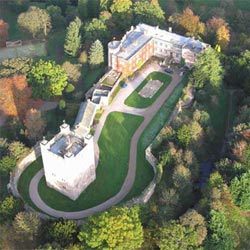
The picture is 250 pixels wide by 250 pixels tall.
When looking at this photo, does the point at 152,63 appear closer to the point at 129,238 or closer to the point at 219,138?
the point at 219,138

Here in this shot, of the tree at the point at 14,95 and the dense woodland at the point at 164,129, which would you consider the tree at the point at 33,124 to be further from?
the tree at the point at 14,95

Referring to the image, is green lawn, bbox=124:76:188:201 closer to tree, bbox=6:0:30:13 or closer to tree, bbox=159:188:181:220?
tree, bbox=159:188:181:220

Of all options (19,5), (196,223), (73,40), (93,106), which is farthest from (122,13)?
(196,223)

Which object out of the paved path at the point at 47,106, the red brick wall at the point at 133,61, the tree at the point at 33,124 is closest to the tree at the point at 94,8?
the red brick wall at the point at 133,61

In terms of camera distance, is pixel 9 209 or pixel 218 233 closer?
pixel 218 233

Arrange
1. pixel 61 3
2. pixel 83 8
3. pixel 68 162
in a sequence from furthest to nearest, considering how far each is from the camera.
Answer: pixel 61 3, pixel 83 8, pixel 68 162

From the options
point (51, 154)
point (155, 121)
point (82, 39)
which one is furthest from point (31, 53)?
point (51, 154)

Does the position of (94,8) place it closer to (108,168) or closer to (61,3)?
(61,3)
